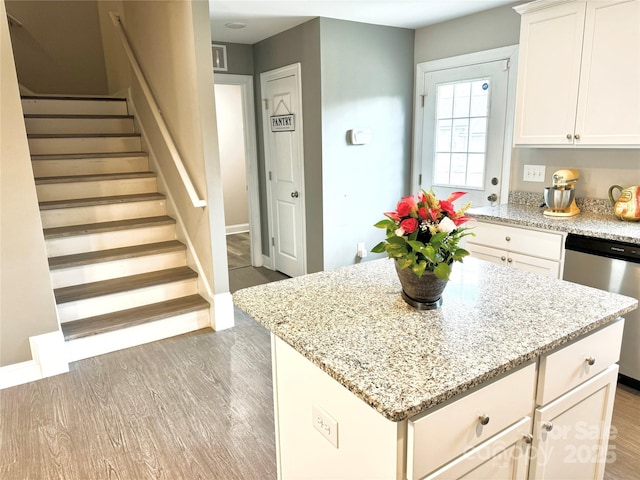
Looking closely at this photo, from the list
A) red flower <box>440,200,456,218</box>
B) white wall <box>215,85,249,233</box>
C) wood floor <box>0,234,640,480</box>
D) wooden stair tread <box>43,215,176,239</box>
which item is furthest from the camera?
white wall <box>215,85,249,233</box>

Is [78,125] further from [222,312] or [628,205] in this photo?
[628,205]

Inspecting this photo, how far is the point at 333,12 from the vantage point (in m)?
3.60

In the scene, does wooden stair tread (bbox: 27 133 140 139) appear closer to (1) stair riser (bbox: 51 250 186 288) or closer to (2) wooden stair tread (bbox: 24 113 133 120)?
(2) wooden stair tread (bbox: 24 113 133 120)

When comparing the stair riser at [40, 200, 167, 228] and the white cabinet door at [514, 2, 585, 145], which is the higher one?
the white cabinet door at [514, 2, 585, 145]

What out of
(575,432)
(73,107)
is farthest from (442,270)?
(73,107)

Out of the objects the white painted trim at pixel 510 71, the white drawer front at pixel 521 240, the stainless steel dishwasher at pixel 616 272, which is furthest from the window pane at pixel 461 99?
the stainless steel dishwasher at pixel 616 272

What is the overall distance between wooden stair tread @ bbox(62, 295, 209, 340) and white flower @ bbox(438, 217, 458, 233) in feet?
8.30

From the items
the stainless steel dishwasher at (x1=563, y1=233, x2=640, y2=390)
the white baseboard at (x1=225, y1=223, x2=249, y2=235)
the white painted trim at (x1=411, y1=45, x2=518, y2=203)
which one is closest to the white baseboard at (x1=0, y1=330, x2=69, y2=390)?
the stainless steel dishwasher at (x1=563, y1=233, x2=640, y2=390)

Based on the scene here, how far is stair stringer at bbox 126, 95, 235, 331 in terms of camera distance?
11.2 ft

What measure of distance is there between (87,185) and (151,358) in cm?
172

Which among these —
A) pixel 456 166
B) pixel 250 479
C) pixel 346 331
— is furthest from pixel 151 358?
pixel 456 166

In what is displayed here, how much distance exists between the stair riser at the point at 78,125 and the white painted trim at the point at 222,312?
2.24 metres

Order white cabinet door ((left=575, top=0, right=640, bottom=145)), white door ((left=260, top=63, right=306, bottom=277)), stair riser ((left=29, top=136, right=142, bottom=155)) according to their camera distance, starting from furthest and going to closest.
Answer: white door ((left=260, top=63, right=306, bottom=277)), stair riser ((left=29, top=136, right=142, bottom=155)), white cabinet door ((left=575, top=0, right=640, bottom=145))

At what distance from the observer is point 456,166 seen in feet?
13.3
